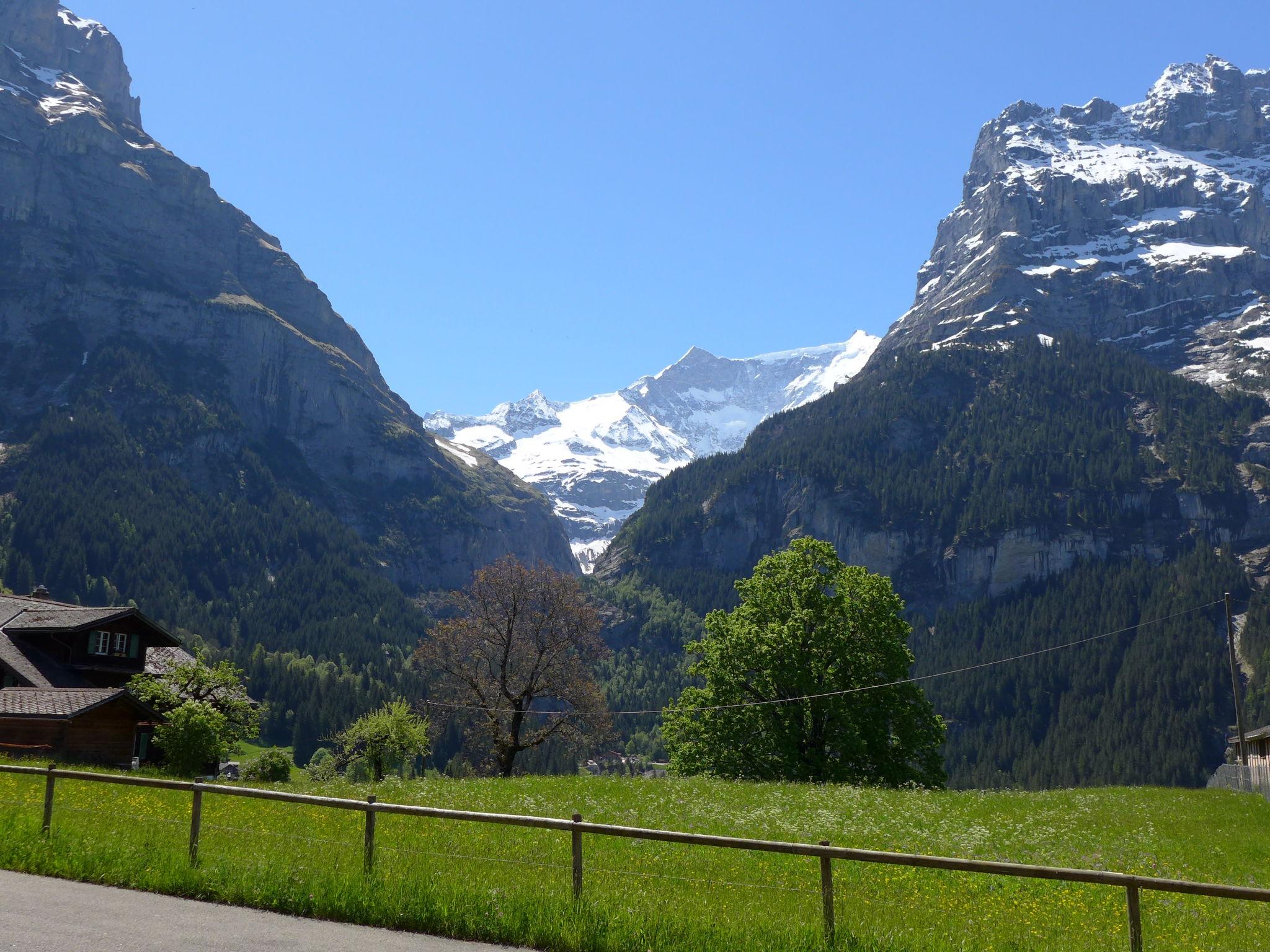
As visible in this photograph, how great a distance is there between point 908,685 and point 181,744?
35125mm

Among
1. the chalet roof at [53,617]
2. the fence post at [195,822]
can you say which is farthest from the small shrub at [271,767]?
the fence post at [195,822]

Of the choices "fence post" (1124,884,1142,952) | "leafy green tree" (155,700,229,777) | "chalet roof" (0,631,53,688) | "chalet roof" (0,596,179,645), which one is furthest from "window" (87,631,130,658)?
"fence post" (1124,884,1142,952)

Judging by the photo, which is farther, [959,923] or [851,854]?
[959,923]

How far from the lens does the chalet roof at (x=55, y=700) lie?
51.5 m

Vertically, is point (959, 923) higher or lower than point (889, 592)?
lower

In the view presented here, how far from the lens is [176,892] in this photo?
16.0 meters

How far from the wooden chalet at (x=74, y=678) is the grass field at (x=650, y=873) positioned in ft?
92.4

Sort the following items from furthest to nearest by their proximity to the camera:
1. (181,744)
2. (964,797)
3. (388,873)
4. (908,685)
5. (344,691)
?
(344,691) → (908,685) → (181,744) → (964,797) → (388,873)

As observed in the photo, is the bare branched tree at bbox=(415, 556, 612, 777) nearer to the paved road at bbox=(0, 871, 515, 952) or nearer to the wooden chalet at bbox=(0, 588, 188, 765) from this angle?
the wooden chalet at bbox=(0, 588, 188, 765)

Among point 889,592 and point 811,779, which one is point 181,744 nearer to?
point 811,779

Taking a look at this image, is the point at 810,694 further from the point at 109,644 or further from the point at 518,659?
the point at 109,644

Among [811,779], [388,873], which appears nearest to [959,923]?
[388,873]

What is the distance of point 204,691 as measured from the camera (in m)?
54.0

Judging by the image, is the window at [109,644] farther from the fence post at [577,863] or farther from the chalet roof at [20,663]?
the fence post at [577,863]
